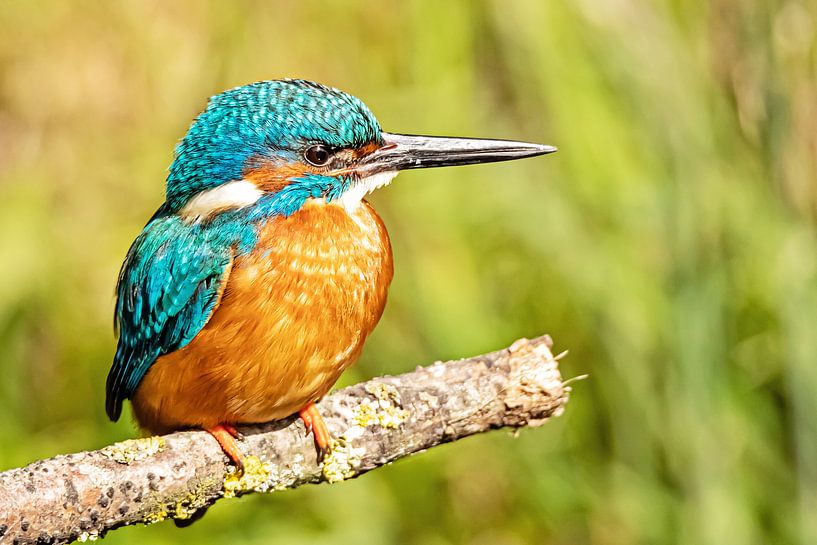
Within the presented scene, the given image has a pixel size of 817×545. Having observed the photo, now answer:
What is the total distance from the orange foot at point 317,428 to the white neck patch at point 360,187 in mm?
492

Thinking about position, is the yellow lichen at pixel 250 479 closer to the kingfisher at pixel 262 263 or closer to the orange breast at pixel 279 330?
the kingfisher at pixel 262 263

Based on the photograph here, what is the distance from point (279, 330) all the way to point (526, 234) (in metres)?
1.26

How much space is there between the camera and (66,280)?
4000mm

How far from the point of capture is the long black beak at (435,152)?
9.06ft

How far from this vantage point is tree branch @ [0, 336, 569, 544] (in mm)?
2313

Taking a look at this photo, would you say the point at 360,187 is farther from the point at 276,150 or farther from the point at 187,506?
A: the point at 187,506

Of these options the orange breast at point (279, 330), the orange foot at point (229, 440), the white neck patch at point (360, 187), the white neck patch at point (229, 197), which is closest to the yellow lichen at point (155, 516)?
the orange foot at point (229, 440)

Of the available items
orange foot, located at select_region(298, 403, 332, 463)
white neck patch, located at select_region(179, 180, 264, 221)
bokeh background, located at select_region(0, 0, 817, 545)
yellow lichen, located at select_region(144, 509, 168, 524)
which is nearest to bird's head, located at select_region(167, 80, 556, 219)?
white neck patch, located at select_region(179, 180, 264, 221)

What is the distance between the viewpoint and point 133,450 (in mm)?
2275

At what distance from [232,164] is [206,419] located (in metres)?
0.60

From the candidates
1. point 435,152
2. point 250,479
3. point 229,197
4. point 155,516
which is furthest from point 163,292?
point 435,152

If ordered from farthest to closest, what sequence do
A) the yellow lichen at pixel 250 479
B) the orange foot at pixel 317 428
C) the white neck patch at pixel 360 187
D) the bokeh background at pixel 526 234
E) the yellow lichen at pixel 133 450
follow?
the bokeh background at pixel 526 234, the white neck patch at pixel 360 187, the orange foot at pixel 317 428, the yellow lichen at pixel 250 479, the yellow lichen at pixel 133 450

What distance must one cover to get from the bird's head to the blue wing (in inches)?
3.5

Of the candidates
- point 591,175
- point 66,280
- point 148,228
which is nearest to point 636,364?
point 591,175
